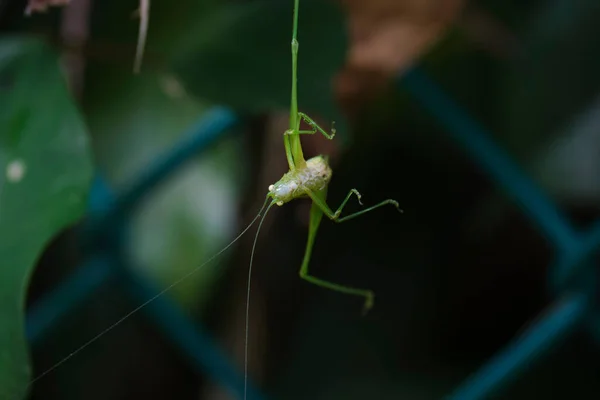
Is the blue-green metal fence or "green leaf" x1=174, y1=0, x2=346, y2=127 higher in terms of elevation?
"green leaf" x1=174, y1=0, x2=346, y2=127

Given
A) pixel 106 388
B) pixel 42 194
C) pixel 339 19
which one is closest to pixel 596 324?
pixel 339 19

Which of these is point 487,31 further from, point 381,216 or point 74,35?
point 74,35

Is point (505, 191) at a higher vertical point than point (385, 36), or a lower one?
lower

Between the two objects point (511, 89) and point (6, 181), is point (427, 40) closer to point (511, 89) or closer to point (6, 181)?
point (511, 89)

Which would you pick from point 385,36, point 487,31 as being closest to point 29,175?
point 385,36

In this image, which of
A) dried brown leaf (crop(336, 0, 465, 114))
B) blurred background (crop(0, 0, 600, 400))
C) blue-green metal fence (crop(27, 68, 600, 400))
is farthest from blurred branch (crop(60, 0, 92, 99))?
dried brown leaf (crop(336, 0, 465, 114))

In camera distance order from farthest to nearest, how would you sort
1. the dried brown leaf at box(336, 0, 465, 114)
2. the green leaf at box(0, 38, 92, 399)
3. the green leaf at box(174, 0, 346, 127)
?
the dried brown leaf at box(336, 0, 465, 114) → the green leaf at box(174, 0, 346, 127) → the green leaf at box(0, 38, 92, 399)

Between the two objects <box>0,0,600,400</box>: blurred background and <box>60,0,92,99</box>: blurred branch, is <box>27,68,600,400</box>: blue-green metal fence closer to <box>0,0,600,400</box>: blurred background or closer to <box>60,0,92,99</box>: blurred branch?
<box>0,0,600,400</box>: blurred background
